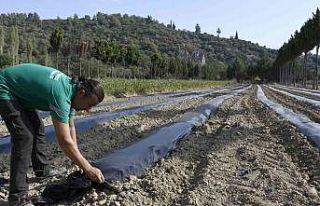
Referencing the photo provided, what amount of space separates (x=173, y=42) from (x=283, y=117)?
451 feet

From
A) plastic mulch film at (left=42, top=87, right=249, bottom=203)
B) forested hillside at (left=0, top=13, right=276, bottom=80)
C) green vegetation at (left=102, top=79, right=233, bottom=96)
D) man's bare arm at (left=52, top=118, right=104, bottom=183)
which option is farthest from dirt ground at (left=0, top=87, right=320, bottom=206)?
forested hillside at (left=0, top=13, right=276, bottom=80)

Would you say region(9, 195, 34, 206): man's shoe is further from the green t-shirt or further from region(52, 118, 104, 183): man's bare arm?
the green t-shirt

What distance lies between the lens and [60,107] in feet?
12.4

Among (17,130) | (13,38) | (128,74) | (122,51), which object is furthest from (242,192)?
(128,74)

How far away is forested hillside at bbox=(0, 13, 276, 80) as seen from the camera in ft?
171

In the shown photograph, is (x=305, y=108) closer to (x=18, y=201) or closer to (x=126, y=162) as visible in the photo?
(x=126, y=162)

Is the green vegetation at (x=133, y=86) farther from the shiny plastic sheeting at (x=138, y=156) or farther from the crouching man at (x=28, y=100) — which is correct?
the crouching man at (x=28, y=100)

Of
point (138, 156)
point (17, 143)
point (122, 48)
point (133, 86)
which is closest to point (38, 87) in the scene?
point (17, 143)

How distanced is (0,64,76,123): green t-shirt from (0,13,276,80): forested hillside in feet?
107

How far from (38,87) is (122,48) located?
2216 inches

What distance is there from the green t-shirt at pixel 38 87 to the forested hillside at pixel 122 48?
32.6 meters

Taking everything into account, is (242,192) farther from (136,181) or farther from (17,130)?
(17,130)

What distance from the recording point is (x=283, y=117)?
1288 centimetres

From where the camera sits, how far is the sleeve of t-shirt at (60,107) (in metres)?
3.75
